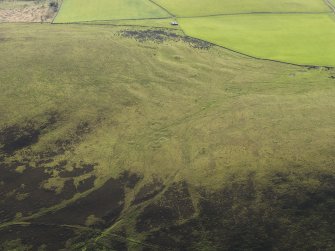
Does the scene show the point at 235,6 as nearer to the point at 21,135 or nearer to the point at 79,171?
the point at 21,135

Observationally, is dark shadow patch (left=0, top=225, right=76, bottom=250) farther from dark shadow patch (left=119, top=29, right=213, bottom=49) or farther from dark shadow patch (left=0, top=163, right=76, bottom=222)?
dark shadow patch (left=119, top=29, right=213, bottom=49)

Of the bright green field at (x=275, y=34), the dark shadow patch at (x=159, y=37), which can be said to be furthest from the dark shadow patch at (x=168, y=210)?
the dark shadow patch at (x=159, y=37)

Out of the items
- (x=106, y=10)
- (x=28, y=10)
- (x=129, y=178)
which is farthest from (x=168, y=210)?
(x=28, y=10)

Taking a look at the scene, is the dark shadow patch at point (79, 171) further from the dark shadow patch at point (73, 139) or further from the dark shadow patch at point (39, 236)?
the dark shadow patch at point (39, 236)

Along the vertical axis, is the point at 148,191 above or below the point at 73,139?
below

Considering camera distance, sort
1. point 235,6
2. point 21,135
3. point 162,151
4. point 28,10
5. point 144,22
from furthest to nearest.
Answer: point 235,6 → point 28,10 → point 144,22 → point 21,135 → point 162,151

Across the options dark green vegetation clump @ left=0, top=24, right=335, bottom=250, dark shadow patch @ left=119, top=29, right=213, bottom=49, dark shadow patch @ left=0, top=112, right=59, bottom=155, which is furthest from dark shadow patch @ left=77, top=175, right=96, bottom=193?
dark shadow patch @ left=119, top=29, right=213, bottom=49

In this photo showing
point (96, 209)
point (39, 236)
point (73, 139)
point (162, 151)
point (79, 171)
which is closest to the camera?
point (39, 236)
